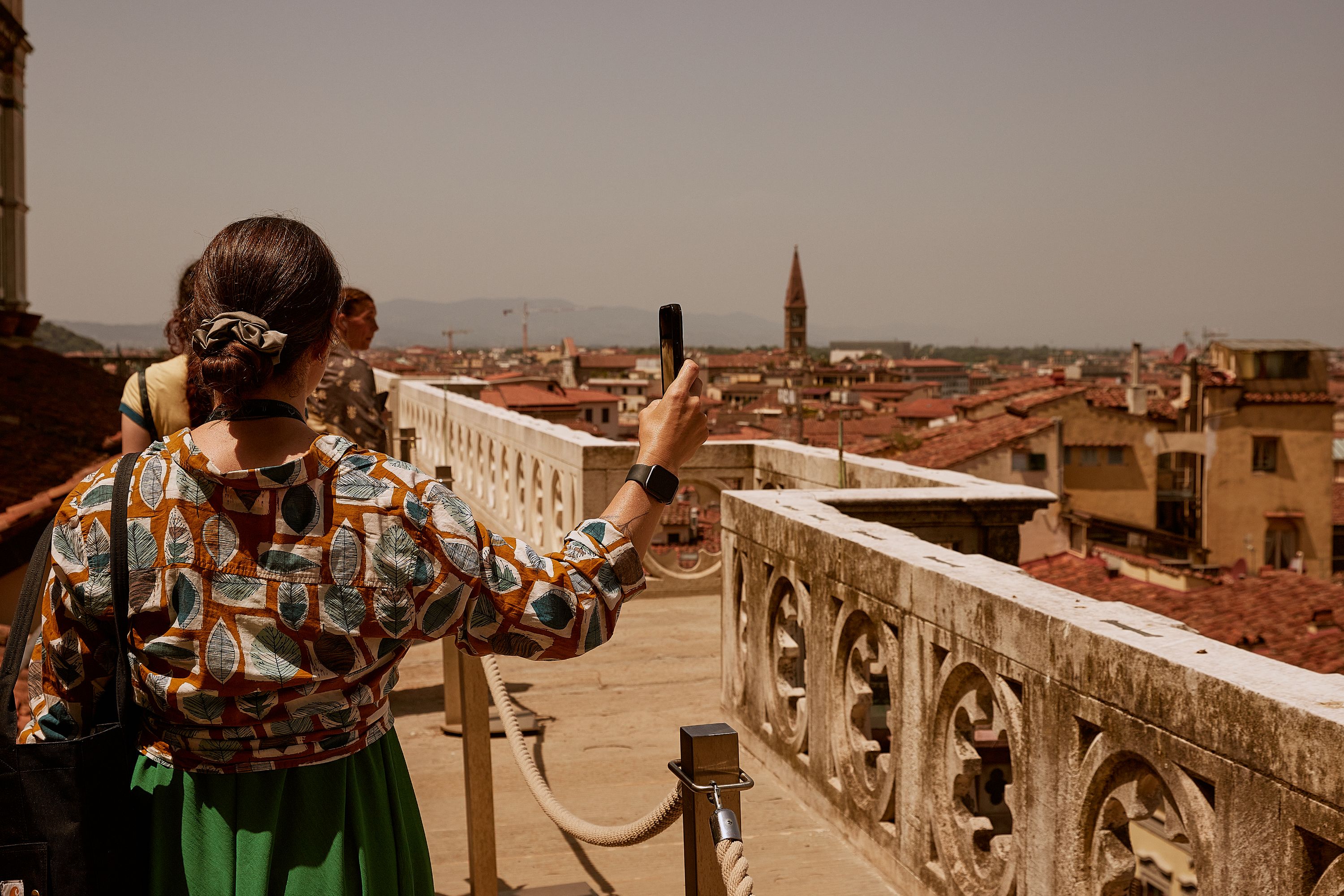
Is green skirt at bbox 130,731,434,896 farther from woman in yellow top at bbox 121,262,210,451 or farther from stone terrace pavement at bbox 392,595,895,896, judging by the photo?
stone terrace pavement at bbox 392,595,895,896

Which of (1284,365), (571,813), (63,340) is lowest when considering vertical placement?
(571,813)

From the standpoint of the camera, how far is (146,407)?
313 centimetres

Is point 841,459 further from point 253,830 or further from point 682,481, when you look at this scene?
point 253,830

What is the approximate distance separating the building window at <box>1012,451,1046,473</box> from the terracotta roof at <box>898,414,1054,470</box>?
0.45 m

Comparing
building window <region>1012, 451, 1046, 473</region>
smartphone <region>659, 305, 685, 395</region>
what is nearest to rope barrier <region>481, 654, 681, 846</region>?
smartphone <region>659, 305, 685, 395</region>

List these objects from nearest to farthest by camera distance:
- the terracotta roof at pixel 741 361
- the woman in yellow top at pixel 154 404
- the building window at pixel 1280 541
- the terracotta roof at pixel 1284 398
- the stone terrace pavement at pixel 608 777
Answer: the woman in yellow top at pixel 154 404 < the stone terrace pavement at pixel 608 777 < the terracotta roof at pixel 1284 398 < the building window at pixel 1280 541 < the terracotta roof at pixel 741 361

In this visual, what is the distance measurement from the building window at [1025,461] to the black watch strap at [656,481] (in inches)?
1258

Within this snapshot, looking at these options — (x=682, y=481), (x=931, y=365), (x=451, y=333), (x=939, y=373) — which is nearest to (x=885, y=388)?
(x=939, y=373)

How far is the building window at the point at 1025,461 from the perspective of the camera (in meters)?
32.3

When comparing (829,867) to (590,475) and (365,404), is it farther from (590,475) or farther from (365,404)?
(590,475)

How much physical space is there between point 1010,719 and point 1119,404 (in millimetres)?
39402

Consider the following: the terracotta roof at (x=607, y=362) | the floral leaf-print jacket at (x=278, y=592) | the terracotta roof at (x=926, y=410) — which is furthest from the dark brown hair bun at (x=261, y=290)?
the terracotta roof at (x=607, y=362)

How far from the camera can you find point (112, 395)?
1811 cm

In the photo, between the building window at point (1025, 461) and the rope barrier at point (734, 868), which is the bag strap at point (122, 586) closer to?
the rope barrier at point (734, 868)
